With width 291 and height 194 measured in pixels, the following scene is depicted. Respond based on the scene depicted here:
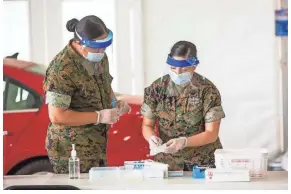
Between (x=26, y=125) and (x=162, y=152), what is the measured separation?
0.90m

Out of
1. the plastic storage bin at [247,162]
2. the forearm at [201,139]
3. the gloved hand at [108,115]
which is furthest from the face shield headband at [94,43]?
the plastic storage bin at [247,162]

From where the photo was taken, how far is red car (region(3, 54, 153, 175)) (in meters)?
3.34

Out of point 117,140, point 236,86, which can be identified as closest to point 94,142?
point 117,140

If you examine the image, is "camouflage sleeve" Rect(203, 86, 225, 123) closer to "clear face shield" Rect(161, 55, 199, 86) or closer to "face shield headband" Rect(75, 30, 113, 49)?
"clear face shield" Rect(161, 55, 199, 86)

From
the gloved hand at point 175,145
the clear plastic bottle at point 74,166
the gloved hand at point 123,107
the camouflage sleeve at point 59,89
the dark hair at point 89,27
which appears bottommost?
the clear plastic bottle at point 74,166

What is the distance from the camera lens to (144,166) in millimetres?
3023

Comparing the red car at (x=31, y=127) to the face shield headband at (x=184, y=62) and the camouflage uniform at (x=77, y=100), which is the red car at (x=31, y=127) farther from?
the face shield headband at (x=184, y=62)

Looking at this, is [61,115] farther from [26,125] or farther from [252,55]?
[252,55]

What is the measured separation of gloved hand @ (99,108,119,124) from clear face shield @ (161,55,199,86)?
322 millimetres

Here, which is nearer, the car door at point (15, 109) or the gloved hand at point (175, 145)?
the gloved hand at point (175, 145)


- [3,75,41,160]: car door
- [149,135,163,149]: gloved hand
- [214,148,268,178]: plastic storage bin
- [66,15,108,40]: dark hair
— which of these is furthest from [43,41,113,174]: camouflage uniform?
[214,148,268,178]: plastic storage bin

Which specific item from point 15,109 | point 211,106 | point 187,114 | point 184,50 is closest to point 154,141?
point 187,114

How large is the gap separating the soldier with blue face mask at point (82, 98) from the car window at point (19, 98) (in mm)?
502

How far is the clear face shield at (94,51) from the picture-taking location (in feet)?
9.98
